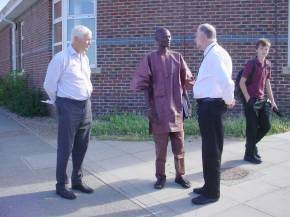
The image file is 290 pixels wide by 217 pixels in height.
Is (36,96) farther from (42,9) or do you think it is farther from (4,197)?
(4,197)

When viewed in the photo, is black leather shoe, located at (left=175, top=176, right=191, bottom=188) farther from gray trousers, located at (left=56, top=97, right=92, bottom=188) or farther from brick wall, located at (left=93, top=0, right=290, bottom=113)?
brick wall, located at (left=93, top=0, right=290, bottom=113)

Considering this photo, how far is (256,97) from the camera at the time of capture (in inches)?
259

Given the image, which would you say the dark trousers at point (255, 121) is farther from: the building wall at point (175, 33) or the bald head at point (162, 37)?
the building wall at point (175, 33)

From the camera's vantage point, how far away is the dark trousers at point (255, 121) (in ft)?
21.6

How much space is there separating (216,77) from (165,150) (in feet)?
4.11

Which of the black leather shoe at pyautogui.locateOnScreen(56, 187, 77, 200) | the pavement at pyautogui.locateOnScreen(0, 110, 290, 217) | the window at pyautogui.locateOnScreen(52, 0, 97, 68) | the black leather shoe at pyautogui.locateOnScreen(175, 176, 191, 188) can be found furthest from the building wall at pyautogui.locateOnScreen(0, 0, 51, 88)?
the black leather shoe at pyautogui.locateOnScreen(175, 176, 191, 188)

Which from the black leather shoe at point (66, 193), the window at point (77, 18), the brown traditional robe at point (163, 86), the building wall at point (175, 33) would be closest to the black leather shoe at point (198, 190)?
the brown traditional robe at point (163, 86)

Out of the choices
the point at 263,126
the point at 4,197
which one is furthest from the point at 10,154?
the point at 263,126

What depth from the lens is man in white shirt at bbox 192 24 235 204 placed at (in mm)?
4965

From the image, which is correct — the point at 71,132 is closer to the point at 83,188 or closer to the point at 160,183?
the point at 83,188

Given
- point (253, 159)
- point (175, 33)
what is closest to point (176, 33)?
point (175, 33)

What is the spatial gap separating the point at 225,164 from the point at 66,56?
2.88 metres

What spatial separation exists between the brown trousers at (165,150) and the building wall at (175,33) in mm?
5376

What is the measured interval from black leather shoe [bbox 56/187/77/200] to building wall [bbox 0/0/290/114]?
5841 millimetres
